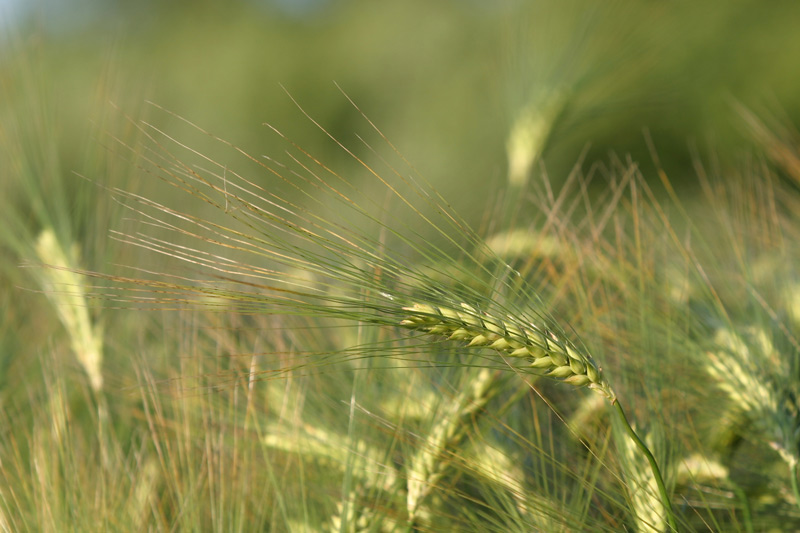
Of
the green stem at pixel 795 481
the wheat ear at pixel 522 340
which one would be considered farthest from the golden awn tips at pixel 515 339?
the green stem at pixel 795 481

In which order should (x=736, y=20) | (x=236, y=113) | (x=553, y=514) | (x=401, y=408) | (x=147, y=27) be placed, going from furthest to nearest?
(x=147, y=27)
(x=236, y=113)
(x=736, y=20)
(x=401, y=408)
(x=553, y=514)

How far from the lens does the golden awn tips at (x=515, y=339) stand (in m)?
0.30

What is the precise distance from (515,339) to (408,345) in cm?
5

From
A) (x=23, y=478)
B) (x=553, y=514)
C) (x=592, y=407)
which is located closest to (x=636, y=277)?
(x=592, y=407)

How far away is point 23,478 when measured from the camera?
49 centimetres

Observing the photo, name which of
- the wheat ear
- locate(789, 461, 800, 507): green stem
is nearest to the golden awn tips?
the wheat ear

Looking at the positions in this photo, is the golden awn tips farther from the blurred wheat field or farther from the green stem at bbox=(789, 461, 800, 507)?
the green stem at bbox=(789, 461, 800, 507)

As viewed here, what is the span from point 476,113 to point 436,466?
170cm

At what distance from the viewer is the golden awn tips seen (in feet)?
0.99

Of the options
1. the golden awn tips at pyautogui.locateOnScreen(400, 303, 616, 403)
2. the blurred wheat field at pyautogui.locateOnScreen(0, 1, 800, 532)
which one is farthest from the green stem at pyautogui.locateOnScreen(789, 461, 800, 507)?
the golden awn tips at pyautogui.locateOnScreen(400, 303, 616, 403)

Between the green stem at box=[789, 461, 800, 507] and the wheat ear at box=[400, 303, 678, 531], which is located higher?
the wheat ear at box=[400, 303, 678, 531]

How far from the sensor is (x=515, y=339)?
312mm

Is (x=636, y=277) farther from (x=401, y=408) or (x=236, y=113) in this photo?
(x=236, y=113)

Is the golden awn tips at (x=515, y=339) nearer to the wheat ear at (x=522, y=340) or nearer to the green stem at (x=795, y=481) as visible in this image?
the wheat ear at (x=522, y=340)
